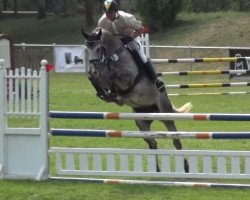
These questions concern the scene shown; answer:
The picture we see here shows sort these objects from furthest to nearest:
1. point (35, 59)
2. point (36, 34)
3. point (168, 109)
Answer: point (36, 34) → point (35, 59) → point (168, 109)

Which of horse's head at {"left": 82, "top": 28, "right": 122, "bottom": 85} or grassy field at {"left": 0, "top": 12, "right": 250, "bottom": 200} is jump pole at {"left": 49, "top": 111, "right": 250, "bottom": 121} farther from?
grassy field at {"left": 0, "top": 12, "right": 250, "bottom": 200}

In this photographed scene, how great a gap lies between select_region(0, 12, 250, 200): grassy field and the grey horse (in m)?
0.85

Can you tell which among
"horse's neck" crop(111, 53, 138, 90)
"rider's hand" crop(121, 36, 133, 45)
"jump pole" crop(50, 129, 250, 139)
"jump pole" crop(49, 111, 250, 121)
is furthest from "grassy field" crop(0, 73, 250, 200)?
"rider's hand" crop(121, 36, 133, 45)

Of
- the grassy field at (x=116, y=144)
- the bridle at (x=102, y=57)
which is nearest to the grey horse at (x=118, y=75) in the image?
the bridle at (x=102, y=57)

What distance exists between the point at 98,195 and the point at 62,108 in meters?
9.08

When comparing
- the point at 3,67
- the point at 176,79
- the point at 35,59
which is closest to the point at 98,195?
the point at 3,67

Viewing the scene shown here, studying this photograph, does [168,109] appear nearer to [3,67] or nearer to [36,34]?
[3,67]

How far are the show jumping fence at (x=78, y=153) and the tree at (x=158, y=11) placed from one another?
30.9m

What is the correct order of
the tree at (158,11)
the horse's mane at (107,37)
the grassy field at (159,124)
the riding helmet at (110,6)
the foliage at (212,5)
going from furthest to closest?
1. the foliage at (212,5)
2. the tree at (158,11)
3. the riding helmet at (110,6)
4. the horse's mane at (107,37)
5. the grassy field at (159,124)

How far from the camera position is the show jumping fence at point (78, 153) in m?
7.42

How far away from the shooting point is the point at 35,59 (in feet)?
103

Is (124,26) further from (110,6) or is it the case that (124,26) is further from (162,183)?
(162,183)

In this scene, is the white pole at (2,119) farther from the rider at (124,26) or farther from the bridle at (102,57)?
the rider at (124,26)

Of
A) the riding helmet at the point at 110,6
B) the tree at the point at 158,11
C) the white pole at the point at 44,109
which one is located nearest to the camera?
the white pole at the point at 44,109
